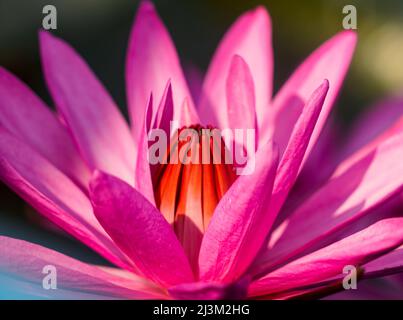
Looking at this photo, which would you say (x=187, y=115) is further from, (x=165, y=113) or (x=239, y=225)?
(x=239, y=225)

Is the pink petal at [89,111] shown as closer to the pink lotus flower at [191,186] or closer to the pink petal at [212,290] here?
the pink lotus flower at [191,186]

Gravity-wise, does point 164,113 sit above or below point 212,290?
above

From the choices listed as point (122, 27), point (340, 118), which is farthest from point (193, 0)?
point (340, 118)

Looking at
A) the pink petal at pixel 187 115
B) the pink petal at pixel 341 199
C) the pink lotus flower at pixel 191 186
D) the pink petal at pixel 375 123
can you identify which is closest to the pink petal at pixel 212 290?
the pink lotus flower at pixel 191 186

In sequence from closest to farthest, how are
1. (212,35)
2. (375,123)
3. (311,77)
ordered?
1. (311,77)
2. (375,123)
3. (212,35)

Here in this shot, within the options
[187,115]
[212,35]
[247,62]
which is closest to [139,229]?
[187,115]

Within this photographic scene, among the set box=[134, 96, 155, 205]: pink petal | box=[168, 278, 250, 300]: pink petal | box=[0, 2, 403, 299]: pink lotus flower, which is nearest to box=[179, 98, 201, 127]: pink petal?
box=[0, 2, 403, 299]: pink lotus flower
